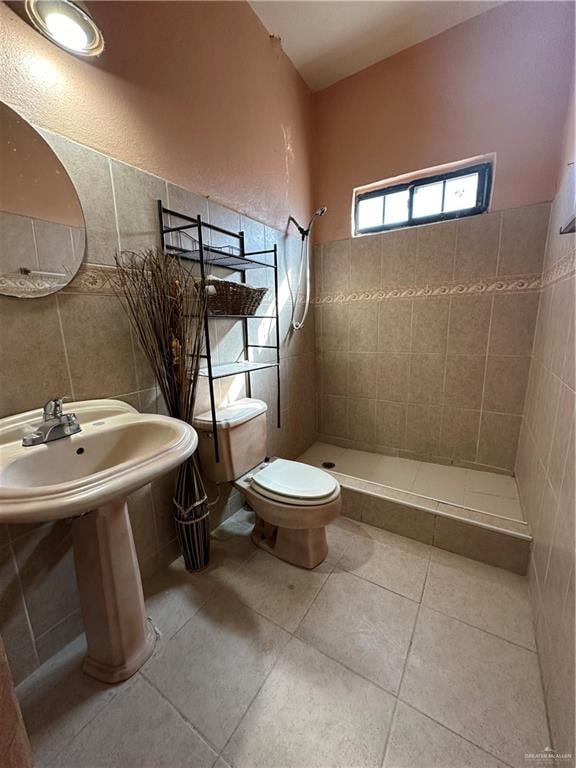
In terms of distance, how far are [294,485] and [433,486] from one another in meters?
1.00

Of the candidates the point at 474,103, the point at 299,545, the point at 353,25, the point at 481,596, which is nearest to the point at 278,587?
the point at 299,545

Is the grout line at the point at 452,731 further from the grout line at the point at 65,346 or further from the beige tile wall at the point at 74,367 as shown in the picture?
the grout line at the point at 65,346

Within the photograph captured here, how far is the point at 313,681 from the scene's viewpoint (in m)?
0.94

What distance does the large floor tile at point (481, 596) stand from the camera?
1.11 m

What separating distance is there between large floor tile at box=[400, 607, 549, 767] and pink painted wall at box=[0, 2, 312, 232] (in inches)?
79.9

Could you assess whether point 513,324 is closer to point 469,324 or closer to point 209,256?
point 469,324

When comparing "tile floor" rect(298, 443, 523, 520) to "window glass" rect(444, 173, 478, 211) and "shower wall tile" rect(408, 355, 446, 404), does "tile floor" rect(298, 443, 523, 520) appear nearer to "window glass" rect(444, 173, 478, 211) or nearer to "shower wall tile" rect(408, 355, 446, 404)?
"shower wall tile" rect(408, 355, 446, 404)

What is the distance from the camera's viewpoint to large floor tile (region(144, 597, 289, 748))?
0.87 meters

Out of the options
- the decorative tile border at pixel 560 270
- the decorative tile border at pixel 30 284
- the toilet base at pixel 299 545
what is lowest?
the toilet base at pixel 299 545

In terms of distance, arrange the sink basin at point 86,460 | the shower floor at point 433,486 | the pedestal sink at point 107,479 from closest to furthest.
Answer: the sink basin at point 86,460, the pedestal sink at point 107,479, the shower floor at point 433,486

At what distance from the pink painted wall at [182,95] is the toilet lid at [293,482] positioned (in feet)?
4.45

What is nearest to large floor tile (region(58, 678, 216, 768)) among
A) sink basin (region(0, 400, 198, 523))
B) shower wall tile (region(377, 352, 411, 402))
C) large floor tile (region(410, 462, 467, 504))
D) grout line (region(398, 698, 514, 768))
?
grout line (region(398, 698, 514, 768))

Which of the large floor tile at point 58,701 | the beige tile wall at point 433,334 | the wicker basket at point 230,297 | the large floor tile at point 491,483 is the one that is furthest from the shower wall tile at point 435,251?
the large floor tile at point 58,701

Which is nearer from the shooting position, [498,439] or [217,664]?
[217,664]
